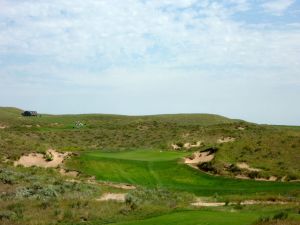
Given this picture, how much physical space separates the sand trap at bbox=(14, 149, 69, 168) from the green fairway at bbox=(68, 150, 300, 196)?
139cm

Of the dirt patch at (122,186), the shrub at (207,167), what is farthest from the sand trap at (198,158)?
the dirt patch at (122,186)

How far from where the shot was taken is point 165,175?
129 ft

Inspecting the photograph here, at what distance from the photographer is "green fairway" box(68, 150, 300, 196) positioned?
110ft

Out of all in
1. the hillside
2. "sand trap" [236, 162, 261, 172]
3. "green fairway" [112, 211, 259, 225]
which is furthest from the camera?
"sand trap" [236, 162, 261, 172]

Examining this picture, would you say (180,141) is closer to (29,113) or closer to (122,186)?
(122,186)

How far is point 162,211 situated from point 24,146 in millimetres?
28507

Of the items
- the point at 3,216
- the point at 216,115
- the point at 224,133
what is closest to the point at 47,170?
the point at 3,216

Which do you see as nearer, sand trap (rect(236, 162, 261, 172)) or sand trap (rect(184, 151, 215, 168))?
sand trap (rect(236, 162, 261, 172))

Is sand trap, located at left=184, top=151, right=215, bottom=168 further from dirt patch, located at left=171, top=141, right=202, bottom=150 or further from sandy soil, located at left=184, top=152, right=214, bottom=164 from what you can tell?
dirt patch, located at left=171, top=141, right=202, bottom=150

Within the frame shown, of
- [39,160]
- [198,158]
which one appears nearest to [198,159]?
[198,158]

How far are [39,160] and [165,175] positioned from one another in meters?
11.6

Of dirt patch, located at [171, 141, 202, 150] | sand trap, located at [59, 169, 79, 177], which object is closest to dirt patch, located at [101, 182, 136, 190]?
sand trap, located at [59, 169, 79, 177]

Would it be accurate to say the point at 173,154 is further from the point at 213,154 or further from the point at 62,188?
the point at 62,188

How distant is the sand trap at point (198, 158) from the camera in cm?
4240
